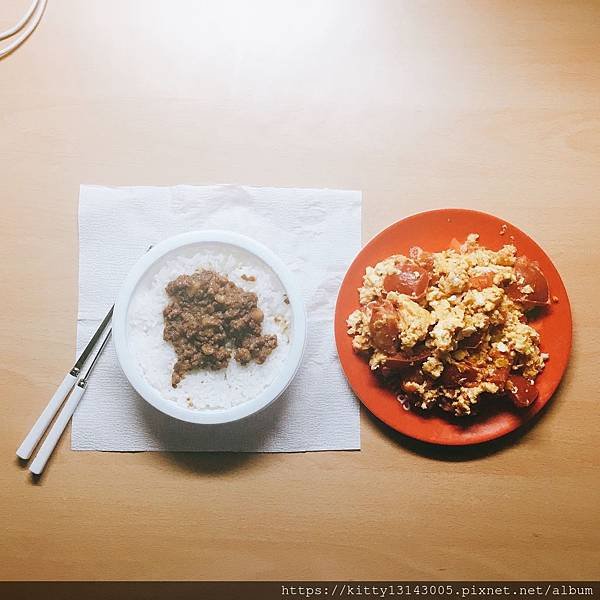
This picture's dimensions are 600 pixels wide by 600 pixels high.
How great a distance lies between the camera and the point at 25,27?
54.4 inches

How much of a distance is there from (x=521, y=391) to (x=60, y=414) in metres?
0.95

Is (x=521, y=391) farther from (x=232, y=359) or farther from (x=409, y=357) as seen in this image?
(x=232, y=359)

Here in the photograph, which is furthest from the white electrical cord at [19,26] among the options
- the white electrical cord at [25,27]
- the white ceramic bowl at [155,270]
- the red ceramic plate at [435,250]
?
the red ceramic plate at [435,250]

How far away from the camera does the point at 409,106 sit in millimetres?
1413

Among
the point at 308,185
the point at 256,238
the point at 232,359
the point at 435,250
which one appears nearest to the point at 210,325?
the point at 232,359

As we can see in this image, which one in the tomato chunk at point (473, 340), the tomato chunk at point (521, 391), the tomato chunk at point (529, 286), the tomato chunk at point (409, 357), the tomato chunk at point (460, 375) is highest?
the tomato chunk at point (529, 286)

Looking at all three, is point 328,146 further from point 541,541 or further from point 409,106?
point 541,541

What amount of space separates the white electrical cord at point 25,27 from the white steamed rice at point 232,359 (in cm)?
59

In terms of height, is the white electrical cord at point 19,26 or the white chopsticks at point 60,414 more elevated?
the white electrical cord at point 19,26

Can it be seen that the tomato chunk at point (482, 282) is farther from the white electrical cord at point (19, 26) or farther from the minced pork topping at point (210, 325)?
the white electrical cord at point (19, 26)

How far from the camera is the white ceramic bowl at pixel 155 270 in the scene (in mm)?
1225

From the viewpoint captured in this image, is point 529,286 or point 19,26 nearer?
point 529,286

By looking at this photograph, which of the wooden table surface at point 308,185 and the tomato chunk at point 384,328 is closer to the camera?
the tomato chunk at point 384,328

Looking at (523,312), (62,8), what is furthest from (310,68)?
(523,312)
